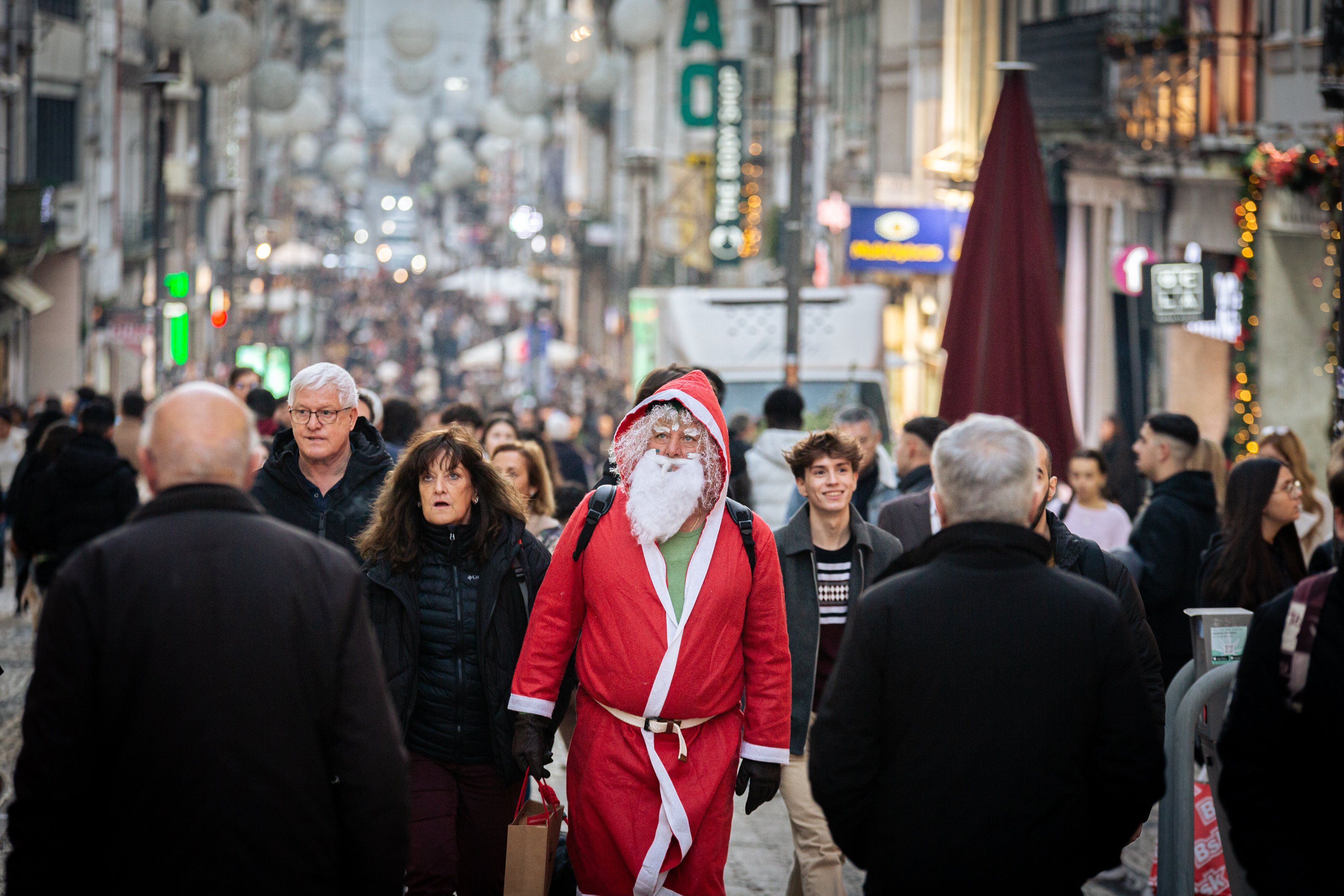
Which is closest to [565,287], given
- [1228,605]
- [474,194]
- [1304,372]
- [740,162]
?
[740,162]

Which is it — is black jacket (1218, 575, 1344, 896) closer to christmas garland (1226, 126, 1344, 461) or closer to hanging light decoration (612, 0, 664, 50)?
christmas garland (1226, 126, 1344, 461)

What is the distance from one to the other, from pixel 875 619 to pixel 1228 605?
346 centimetres

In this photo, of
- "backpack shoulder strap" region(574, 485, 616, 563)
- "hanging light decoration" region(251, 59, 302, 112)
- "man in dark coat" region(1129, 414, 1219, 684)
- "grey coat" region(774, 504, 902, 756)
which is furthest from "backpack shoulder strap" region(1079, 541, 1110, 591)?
"hanging light decoration" region(251, 59, 302, 112)

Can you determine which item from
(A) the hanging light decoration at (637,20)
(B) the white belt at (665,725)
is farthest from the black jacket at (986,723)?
(A) the hanging light decoration at (637,20)

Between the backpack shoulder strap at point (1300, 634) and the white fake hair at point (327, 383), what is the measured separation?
3895 mm

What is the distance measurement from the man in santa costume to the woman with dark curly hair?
30 cm

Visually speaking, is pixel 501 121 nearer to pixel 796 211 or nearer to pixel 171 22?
pixel 171 22

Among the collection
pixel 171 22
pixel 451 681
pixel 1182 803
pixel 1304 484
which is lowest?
pixel 1182 803

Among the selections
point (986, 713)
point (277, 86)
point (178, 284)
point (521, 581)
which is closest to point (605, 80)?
point (277, 86)

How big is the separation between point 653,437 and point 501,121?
38.0 meters

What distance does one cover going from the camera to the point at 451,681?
584 cm

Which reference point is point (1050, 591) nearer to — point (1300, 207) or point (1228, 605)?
point (1228, 605)

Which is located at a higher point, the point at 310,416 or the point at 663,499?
the point at 310,416

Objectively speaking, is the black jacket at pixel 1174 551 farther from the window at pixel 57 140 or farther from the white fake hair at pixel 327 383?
the window at pixel 57 140
